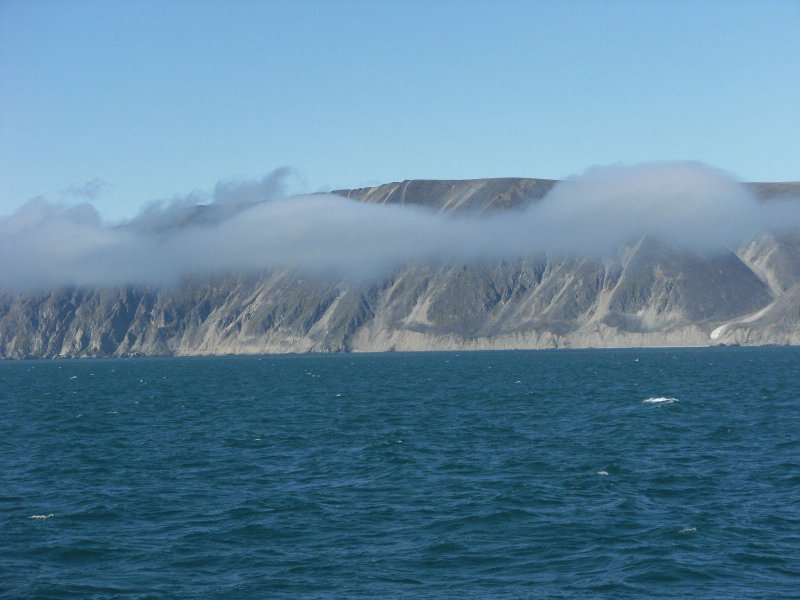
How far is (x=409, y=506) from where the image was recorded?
3759 centimetres

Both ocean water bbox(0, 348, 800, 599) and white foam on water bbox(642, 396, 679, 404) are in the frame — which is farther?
white foam on water bbox(642, 396, 679, 404)

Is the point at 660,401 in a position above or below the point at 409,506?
below

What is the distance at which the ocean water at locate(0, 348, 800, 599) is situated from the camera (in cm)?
2773

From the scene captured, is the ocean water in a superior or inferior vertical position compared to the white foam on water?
superior

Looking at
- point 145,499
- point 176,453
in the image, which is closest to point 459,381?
point 176,453

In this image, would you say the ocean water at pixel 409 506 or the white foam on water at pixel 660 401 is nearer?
the ocean water at pixel 409 506

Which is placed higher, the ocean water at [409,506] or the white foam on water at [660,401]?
the ocean water at [409,506]

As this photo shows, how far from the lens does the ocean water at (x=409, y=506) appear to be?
2773 centimetres

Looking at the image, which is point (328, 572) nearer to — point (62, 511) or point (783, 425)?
point (62, 511)

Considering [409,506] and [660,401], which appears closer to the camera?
[409,506]

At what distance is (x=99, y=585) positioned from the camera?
27516 mm

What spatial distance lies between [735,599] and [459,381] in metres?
106

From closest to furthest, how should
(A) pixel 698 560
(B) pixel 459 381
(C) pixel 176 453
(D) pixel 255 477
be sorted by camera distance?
(A) pixel 698 560 → (D) pixel 255 477 → (C) pixel 176 453 → (B) pixel 459 381

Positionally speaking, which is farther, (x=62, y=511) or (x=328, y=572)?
(x=62, y=511)
